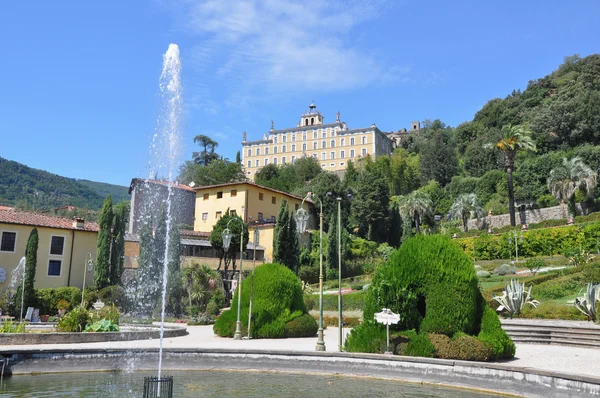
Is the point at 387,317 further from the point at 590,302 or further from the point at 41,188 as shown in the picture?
the point at 41,188

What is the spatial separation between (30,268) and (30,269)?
0.09 meters

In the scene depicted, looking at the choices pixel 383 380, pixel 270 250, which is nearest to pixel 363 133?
pixel 270 250

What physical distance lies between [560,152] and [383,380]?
2645 inches

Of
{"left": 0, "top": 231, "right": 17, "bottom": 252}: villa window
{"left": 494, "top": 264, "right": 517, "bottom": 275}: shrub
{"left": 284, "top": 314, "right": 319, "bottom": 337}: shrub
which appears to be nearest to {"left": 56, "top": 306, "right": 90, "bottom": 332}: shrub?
{"left": 284, "top": 314, "right": 319, "bottom": 337}: shrub

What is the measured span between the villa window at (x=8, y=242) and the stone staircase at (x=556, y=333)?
32221mm

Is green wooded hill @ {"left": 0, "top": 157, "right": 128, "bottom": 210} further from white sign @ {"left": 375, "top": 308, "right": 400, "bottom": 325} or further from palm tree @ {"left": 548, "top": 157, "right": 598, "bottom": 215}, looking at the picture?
white sign @ {"left": 375, "top": 308, "right": 400, "bottom": 325}

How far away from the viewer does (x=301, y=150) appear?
117250mm

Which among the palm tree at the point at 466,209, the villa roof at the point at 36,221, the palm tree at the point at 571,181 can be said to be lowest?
the villa roof at the point at 36,221

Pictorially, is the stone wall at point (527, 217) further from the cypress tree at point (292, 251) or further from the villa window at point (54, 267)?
the villa window at point (54, 267)

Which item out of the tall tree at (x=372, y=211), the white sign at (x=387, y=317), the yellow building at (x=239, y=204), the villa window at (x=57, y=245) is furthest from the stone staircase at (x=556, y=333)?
the tall tree at (x=372, y=211)

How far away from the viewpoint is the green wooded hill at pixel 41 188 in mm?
139500

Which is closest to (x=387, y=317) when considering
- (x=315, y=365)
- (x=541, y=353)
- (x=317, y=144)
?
(x=315, y=365)

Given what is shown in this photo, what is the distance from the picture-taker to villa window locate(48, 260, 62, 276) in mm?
37088

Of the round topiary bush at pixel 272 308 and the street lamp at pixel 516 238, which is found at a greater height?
Result: the street lamp at pixel 516 238
